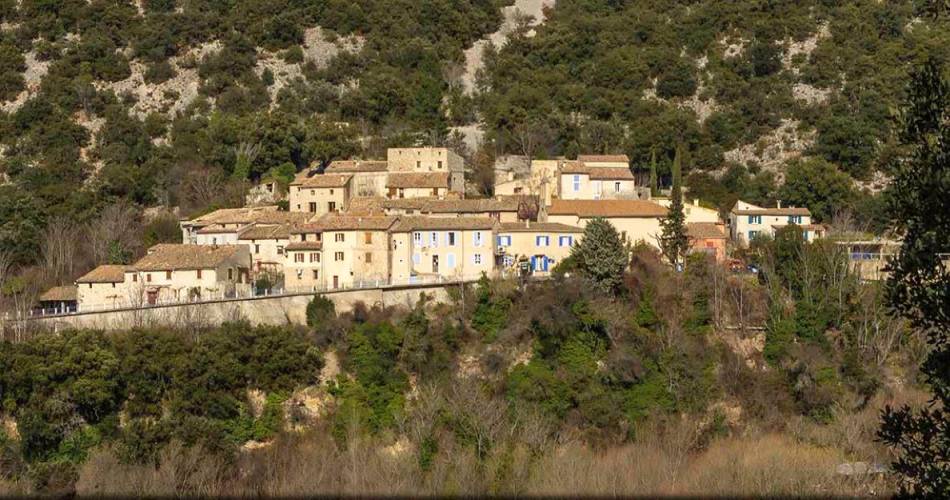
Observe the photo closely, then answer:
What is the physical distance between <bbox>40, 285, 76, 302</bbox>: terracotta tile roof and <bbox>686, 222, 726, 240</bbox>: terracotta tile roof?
76.5 feet

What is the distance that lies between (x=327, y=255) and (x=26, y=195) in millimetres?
20942

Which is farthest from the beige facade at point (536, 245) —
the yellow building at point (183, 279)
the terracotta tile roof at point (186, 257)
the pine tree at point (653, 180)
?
the pine tree at point (653, 180)

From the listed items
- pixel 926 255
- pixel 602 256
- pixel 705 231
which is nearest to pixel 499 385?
pixel 602 256

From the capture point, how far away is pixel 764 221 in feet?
157

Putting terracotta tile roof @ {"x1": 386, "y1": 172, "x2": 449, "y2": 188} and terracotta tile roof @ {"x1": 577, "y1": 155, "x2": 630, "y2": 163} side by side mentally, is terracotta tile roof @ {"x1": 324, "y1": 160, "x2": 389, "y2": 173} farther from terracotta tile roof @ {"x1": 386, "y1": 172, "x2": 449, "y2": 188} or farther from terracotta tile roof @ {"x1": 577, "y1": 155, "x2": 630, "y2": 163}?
terracotta tile roof @ {"x1": 577, "y1": 155, "x2": 630, "y2": 163}

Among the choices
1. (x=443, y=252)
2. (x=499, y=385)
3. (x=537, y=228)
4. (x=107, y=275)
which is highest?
(x=537, y=228)

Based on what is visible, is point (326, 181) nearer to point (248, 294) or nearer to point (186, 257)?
point (186, 257)

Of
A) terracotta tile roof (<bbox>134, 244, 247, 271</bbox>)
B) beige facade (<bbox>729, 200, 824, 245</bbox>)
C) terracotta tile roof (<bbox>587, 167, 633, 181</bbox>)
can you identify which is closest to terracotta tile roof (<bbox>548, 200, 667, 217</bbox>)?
terracotta tile roof (<bbox>587, 167, 633, 181</bbox>)

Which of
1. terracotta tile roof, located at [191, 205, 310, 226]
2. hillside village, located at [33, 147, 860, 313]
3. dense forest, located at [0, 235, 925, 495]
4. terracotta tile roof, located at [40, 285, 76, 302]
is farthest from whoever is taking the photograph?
terracotta tile roof, located at [191, 205, 310, 226]

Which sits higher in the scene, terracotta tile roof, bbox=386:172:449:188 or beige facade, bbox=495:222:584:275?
terracotta tile roof, bbox=386:172:449:188

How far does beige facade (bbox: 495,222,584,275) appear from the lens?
42.9 meters

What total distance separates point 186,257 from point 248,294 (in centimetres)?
281

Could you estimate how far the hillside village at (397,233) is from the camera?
41.8 m

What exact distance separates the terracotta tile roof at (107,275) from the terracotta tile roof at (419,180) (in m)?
12.3
